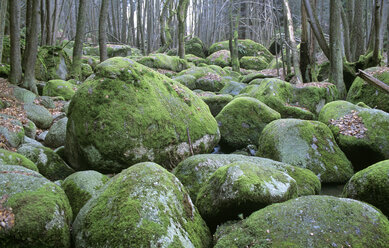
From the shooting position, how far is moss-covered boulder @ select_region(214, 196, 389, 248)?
296cm

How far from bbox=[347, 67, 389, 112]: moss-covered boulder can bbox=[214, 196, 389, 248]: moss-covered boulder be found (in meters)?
7.59

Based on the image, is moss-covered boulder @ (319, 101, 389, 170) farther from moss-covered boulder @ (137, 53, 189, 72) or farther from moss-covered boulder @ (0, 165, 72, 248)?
moss-covered boulder @ (137, 53, 189, 72)

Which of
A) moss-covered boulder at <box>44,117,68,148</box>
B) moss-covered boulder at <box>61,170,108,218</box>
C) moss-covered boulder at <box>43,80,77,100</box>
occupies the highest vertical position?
moss-covered boulder at <box>43,80,77,100</box>

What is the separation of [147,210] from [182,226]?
451 mm

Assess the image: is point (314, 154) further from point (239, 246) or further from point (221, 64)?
point (221, 64)

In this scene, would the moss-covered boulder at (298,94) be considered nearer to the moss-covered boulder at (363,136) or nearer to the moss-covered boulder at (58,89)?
the moss-covered boulder at (363,136)

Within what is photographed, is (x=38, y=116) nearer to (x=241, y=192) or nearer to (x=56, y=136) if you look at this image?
(x=56, y=136)

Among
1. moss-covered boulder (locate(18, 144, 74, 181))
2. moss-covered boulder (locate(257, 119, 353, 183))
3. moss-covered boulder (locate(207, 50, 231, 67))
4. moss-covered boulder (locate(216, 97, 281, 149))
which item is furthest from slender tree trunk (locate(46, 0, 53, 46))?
moss-covered boulder (locate(257, 119, 353, 183))

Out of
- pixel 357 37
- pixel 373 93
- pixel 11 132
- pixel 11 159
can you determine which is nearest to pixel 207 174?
pixel 11 159

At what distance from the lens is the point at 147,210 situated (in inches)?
129

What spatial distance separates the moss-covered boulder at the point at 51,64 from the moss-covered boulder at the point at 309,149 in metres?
10.5

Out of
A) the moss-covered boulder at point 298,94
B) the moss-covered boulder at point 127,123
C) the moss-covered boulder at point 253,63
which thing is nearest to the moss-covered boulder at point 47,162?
the moss-covered boulder at point 127,123

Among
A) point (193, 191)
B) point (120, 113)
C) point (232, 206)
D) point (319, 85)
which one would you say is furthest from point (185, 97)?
point (319, 85)

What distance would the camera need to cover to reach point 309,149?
6508mm
